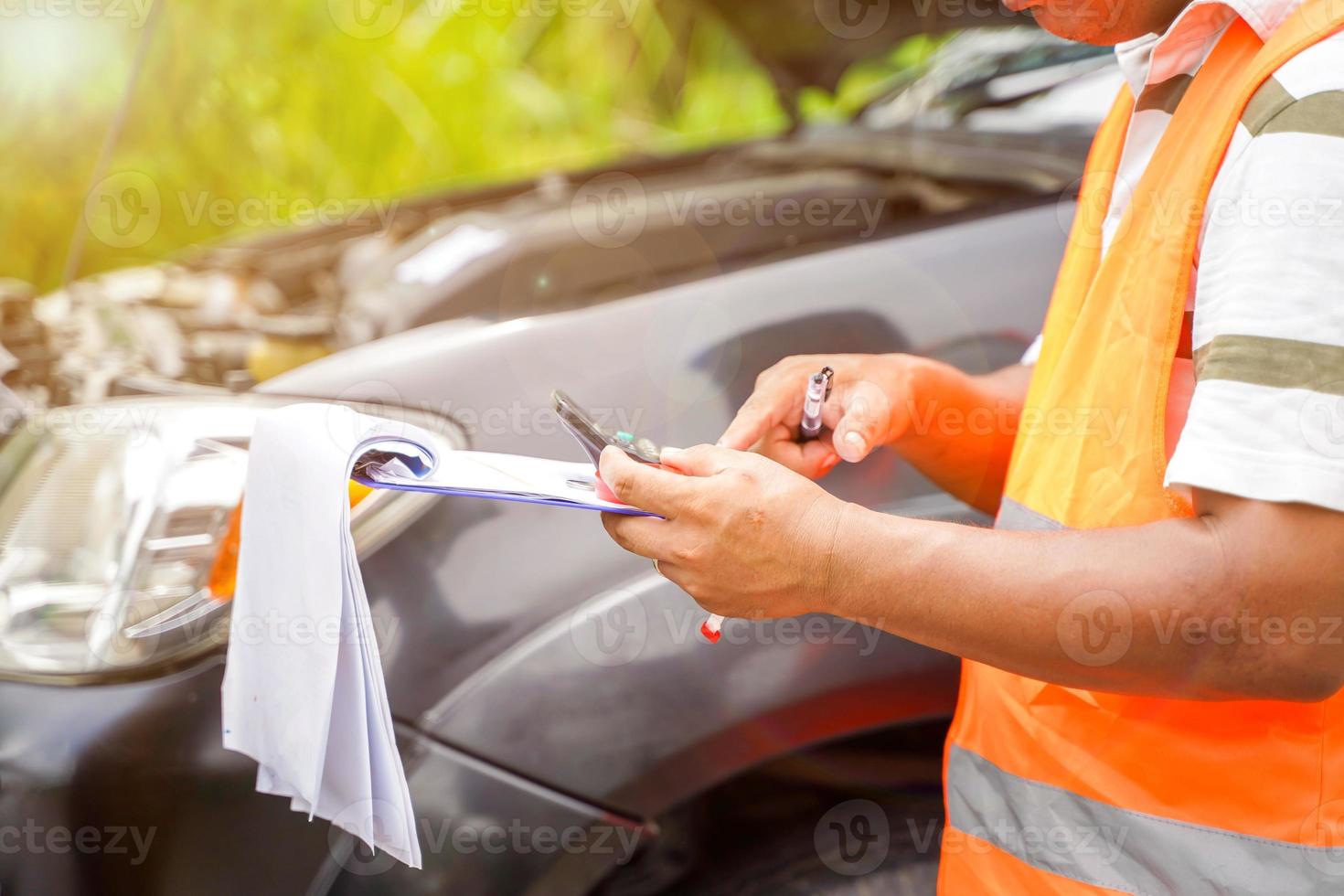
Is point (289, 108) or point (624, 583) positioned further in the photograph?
point (289, 108)

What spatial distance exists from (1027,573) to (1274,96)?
38cm

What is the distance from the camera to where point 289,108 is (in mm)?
5250

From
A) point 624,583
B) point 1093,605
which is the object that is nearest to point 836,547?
point 1093,605

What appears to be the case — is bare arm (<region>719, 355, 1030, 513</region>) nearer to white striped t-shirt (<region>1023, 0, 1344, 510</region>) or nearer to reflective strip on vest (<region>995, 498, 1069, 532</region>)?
reflective strip on vest (<region>995, 498, 1069, 532</region>)

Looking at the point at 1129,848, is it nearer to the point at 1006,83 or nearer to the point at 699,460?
the point at 699,460

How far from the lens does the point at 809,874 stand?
4.46ft

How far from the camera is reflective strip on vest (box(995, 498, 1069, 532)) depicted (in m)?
0.96

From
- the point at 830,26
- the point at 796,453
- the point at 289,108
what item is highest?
the point at 289,108

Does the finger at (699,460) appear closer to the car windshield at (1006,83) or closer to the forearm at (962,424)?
the forearm at (962,424)

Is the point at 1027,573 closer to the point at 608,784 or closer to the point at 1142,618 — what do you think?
the point at 1142,618

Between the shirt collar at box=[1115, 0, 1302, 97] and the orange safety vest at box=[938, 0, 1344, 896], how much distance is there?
20 mm

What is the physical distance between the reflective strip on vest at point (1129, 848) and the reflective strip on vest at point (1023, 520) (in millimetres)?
239

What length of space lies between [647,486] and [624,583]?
18.4 inches

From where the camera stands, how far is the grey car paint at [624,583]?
1265 mm
